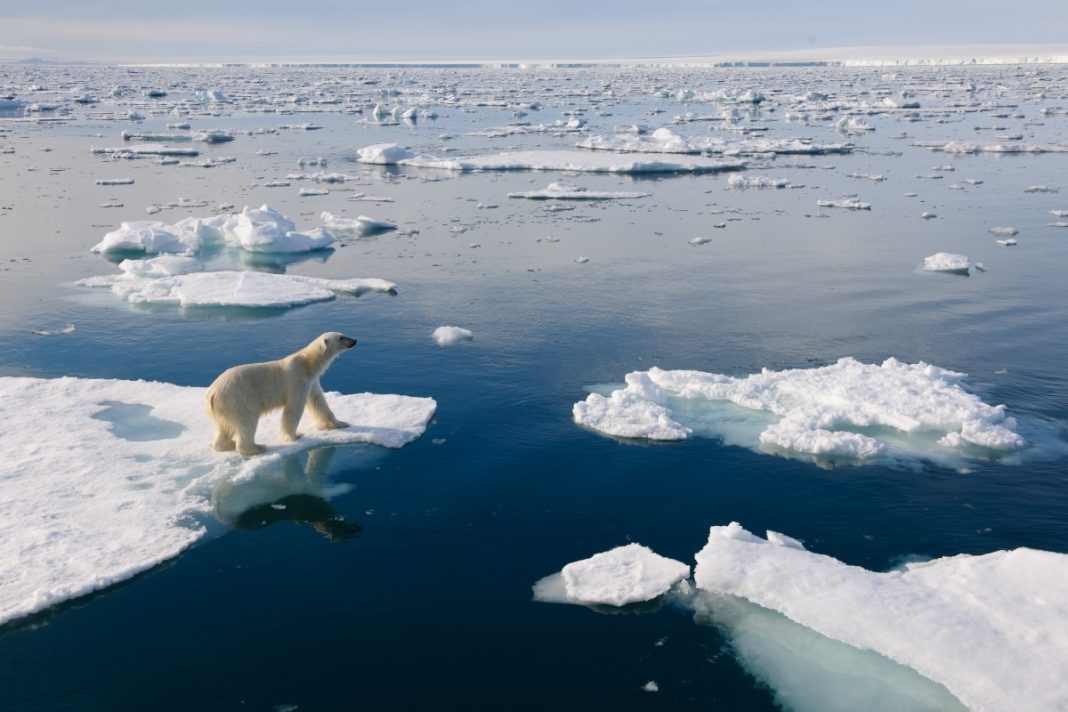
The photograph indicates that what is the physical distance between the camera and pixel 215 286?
577 inches

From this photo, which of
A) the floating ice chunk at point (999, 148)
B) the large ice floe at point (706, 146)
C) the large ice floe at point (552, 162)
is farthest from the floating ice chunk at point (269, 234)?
the floating ice chunk at point (999, 148)

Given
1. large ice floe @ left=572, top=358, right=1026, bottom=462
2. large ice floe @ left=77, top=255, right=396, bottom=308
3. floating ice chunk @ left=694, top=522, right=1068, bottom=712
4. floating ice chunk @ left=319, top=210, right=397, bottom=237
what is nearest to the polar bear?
large ice floe @ left=572, top=358, right=1026, bottom=462

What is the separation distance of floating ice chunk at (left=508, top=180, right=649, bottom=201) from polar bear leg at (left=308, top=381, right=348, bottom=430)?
16477 millimetres

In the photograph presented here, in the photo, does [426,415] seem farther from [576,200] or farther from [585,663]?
[576,200]

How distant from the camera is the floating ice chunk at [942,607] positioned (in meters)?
5.19

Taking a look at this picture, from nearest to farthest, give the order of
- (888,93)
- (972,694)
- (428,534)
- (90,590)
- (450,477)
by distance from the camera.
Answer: (972,694)
(90,590)
(428,534)
(450,477)
(888,93)

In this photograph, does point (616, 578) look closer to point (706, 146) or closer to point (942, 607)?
point (942, 607)

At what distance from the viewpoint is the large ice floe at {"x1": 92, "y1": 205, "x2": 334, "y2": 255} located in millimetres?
17938

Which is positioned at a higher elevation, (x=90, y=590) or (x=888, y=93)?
(x=888, y=93)

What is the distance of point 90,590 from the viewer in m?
6.28

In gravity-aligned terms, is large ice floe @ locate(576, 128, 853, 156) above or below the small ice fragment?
above

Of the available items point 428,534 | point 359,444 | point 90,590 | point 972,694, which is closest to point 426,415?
point 359,444

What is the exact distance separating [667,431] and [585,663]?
3.76 m

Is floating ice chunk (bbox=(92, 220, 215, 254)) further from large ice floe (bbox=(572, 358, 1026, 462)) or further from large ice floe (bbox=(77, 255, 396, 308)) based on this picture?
large ice floe (bbox=(572, 358, 1026, 462))
